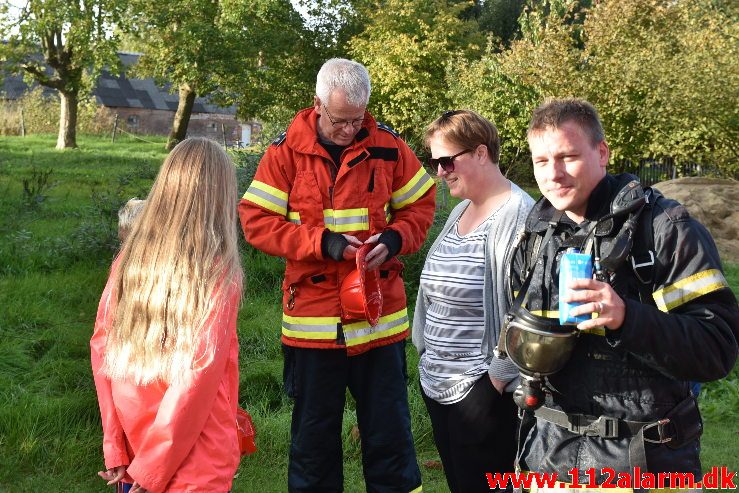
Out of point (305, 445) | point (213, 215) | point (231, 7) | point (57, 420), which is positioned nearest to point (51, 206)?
point (57, 420)

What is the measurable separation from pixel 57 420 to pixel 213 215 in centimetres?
287

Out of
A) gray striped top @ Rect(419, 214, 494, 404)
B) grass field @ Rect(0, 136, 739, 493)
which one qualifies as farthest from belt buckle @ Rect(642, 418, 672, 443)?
grass field @ Rect(0, 136, 739, 493)

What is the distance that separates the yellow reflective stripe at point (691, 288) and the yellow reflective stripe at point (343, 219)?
2124mm

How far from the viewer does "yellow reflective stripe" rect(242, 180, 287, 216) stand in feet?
14.4

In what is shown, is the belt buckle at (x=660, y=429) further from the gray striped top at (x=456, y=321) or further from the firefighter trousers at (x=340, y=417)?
the firefighter trousers at (x=340, y=417)

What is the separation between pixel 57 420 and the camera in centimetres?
541

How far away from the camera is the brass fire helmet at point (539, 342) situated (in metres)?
2.55

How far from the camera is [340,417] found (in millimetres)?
4500

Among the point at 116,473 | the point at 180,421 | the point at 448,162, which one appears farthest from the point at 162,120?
the point at 180,421

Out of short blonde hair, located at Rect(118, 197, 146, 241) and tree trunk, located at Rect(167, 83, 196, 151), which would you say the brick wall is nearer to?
tree trunk, located at Rect(167, 83, 196, 151)

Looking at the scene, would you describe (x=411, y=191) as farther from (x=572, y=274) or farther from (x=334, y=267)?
(x=572, y=274)

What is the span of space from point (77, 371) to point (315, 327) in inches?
111

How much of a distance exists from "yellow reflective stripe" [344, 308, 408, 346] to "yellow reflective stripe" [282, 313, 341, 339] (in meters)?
0.07

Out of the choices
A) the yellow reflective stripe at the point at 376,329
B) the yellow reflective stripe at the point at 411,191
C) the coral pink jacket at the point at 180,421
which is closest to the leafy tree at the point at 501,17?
the yellow reflective stripe at the point at 411,191
